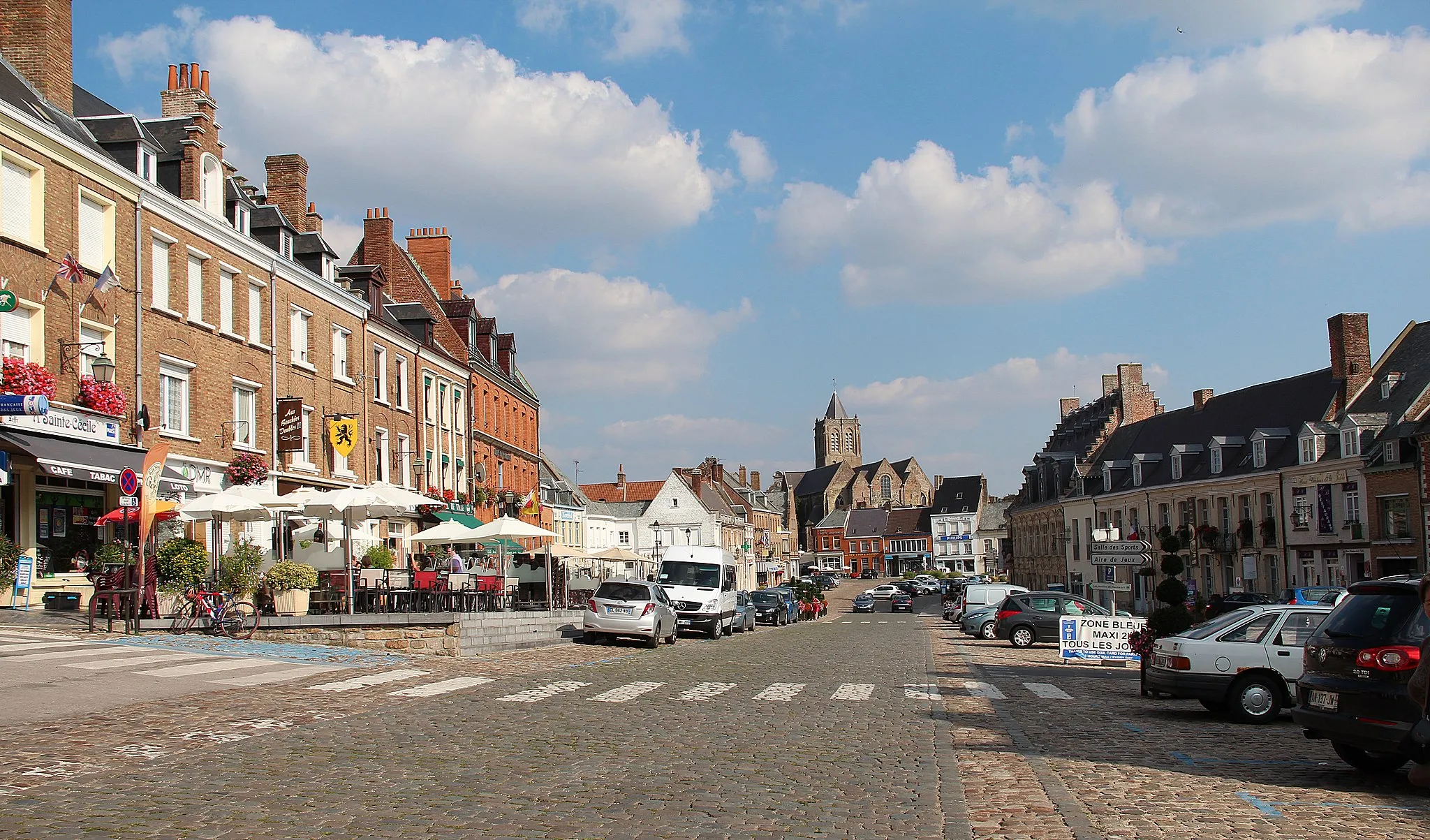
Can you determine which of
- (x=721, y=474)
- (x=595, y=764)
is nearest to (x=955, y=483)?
(x=721, y=474)

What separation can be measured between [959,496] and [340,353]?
120376mm

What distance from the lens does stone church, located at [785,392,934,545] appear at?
173 m

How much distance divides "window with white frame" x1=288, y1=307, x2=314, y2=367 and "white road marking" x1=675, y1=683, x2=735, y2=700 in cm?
2025

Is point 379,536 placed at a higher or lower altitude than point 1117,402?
lower

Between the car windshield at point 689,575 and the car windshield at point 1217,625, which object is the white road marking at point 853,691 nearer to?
the car windshield at point 1217,625

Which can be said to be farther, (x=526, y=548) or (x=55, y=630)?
(x=526, y=548)

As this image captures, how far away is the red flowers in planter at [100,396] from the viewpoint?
78.8ft

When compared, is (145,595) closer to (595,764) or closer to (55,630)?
(55,630)

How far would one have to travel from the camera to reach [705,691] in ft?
56.7

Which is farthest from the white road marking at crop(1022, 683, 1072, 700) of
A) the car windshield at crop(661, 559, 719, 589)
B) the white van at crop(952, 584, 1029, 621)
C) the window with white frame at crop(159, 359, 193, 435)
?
the white van at crop(952, 584, 1029, 621)

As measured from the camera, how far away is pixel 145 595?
2172cm

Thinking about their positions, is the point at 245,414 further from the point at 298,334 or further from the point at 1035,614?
the point at 1035,614

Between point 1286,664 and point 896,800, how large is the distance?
820 cm

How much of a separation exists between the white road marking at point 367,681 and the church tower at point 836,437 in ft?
558
